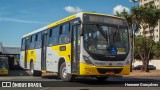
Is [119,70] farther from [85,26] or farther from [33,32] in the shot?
[33,32]

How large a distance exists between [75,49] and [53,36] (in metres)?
4.27

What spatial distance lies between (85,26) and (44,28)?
7.74 m

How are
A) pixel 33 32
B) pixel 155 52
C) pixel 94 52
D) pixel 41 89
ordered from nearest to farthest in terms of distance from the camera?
pixel 41 89, pixel 94 52, pixel 33 32, pixel 155 52

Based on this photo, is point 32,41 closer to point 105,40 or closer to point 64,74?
point 64,74

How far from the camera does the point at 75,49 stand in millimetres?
19469

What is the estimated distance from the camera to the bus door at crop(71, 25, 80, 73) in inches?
753

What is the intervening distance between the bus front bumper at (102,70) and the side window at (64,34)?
2.59m

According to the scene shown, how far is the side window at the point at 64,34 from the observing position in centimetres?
2065

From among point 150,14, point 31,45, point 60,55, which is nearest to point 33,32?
point 31,45

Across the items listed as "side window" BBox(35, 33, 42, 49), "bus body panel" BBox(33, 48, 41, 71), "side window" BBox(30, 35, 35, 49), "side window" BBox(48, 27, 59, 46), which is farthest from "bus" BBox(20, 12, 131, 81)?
"side window" BBox(30, 35, 35, 49)

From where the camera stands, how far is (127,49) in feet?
63.7

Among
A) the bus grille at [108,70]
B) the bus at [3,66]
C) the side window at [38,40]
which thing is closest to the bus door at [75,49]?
the bus grille at [108,70]

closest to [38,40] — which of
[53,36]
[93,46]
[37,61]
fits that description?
[37,61]

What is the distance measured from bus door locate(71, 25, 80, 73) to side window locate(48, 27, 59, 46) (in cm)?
288
